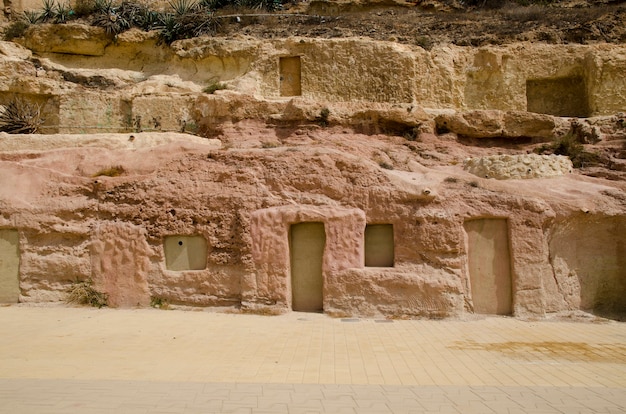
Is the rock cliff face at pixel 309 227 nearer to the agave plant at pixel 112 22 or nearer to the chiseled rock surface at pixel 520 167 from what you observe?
the chiseled rock surface at pixel 520 167

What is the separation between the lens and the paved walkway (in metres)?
4.65

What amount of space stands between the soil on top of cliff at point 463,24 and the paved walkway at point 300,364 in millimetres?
13693

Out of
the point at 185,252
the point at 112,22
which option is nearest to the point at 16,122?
the point at 185,252

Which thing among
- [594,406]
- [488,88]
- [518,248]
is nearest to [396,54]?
[488,88]

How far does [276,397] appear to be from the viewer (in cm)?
479

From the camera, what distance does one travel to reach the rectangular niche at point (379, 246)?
9477 mm

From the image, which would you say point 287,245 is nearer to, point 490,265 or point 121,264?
point 121,264

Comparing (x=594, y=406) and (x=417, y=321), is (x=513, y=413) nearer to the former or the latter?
(x=594, y=406)

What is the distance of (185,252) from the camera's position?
384 inches

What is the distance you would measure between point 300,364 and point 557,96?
16091 mm

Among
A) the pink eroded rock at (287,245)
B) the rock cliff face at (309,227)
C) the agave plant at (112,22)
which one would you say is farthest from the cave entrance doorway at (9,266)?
the agave plant at (112,22)

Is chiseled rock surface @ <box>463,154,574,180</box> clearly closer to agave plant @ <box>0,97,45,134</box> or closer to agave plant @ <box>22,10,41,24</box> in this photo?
agave plant @ <box>0,97,45,134</box>

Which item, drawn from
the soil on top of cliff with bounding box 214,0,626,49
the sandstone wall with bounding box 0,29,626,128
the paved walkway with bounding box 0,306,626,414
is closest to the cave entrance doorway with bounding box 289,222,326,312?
the paved walkway with bounding box 0,306,626,414

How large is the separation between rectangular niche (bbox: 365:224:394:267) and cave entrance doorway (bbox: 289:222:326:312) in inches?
34.7
